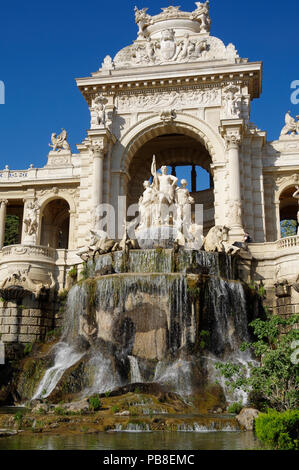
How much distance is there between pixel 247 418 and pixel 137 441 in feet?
12.3

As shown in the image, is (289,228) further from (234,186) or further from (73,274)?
(73,274)

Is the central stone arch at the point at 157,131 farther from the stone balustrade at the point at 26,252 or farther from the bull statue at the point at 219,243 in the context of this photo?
the stone balustrade at the point at 26,252

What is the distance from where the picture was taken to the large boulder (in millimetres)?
13766

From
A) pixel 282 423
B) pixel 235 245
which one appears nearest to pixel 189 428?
pixel 282 423

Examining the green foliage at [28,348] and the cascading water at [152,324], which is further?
the green foliage at [28,348]

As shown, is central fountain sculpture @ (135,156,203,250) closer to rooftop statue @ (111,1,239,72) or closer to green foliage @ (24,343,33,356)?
green foliage @ (24,343,33,356)

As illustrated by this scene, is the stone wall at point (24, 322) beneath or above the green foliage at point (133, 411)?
above

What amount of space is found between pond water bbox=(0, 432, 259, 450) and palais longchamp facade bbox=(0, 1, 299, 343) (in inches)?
638

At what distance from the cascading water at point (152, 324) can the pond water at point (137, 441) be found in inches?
249

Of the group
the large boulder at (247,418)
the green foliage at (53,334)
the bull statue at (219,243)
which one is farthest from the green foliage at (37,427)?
the bull statue at (219,243)

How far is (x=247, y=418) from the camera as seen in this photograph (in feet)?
45.8

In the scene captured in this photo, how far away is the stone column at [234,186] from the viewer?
3147cm

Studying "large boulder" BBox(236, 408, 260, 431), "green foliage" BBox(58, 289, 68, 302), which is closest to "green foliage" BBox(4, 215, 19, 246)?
"green foliage" BBox(58, 289, 68, 302)
